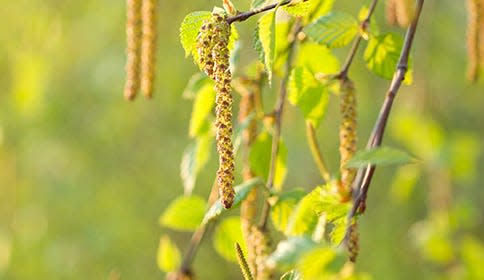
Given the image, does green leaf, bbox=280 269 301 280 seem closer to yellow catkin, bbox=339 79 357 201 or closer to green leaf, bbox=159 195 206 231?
yellow catkin, bbox=339 79 357 201

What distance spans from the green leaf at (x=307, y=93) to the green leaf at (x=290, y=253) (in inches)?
17.5

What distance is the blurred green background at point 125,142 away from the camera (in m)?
3.68

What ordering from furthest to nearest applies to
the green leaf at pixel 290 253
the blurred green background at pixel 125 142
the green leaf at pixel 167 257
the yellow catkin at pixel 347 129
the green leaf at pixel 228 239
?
the blurred green background at pixel 125 142 → the green leaf at pixel 167 257 → the green leaf at pixel 228 239 → the yellow catkin at pixel 347 129 → the green leaf at pixel 290 253

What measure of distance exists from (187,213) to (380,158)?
22.6 inches

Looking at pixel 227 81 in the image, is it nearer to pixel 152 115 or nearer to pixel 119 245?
pixel 119 245

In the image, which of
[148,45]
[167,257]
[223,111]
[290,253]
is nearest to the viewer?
[290,253]

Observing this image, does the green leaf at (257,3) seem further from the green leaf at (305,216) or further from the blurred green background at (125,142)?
the blurred green background at (125,142)

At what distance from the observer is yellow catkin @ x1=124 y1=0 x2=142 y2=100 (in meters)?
1.35

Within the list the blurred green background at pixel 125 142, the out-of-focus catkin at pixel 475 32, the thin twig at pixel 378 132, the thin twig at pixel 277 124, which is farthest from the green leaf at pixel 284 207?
the blurred green background at pixel 125 142

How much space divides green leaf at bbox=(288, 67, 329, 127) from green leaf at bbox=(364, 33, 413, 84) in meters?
0.07

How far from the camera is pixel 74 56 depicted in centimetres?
416

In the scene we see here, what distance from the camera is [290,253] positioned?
0.81m

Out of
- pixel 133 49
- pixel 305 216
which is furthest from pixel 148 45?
pixel 305 216

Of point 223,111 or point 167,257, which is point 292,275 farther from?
point 167,257
